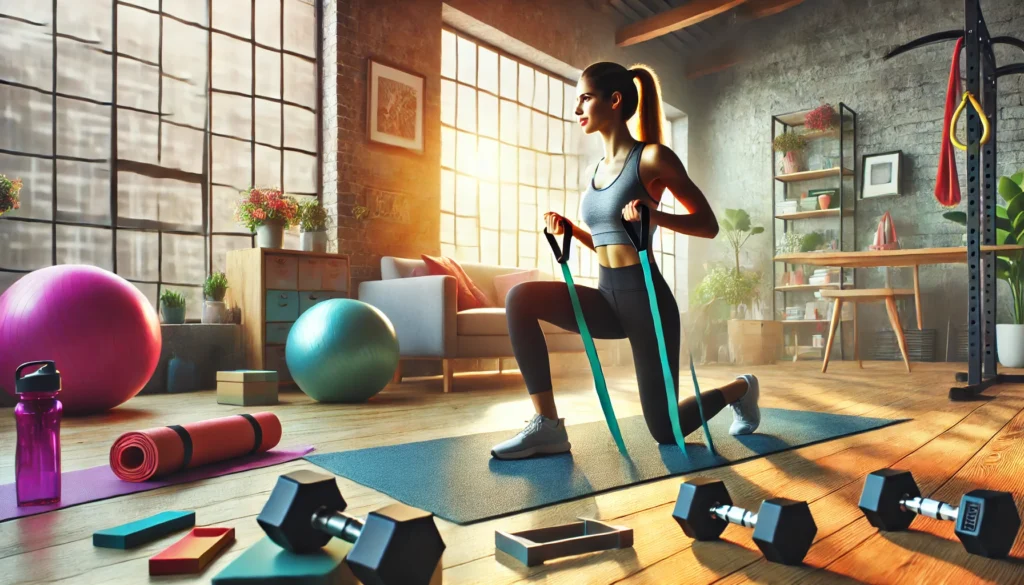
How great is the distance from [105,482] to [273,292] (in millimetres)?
2480

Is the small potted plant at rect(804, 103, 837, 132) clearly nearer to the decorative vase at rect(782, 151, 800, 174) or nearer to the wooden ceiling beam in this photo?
the decorative vase at rect(782, 151, 800, 174)

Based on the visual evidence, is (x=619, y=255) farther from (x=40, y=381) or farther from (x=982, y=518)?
(x=40, y=381)

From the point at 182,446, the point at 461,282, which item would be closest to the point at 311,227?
the point at 461,282

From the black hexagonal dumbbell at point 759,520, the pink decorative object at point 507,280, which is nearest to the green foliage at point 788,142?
the pink decorative object at point 507,280

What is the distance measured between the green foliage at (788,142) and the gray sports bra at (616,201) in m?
6.76

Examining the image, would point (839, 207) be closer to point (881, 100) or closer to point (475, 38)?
point (881, 100)

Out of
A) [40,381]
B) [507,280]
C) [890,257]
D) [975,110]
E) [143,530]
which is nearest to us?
[143,530]

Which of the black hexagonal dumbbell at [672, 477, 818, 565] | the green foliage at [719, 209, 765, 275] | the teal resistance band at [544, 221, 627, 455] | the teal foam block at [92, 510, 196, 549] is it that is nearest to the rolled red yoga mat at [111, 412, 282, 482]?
the teal foam block at [92, 510, 196, 549]

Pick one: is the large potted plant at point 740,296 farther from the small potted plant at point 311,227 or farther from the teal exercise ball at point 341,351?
the teal exercise ball at point 341,351

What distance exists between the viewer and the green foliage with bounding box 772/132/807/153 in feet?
26.4

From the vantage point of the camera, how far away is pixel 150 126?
4.23 m

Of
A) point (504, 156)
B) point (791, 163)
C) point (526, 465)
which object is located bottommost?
point (526, 465)

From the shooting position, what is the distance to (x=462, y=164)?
618 cm

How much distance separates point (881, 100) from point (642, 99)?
6.89m
